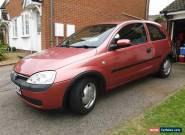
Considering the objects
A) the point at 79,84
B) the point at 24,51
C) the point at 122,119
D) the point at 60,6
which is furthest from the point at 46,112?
the point at 24,51

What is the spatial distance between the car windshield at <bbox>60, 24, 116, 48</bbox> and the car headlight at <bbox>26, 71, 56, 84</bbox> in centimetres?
119

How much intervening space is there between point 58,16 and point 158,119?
777 cm

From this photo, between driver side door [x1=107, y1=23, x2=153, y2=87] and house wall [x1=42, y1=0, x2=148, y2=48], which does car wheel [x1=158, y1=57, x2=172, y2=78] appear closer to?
driver side door [x1=107, y1=23, x2=153, y2=87]

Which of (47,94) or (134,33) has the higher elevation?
(134,33)

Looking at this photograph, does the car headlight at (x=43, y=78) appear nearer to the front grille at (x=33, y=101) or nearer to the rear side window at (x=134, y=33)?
the front grille at (x=33, y=101)

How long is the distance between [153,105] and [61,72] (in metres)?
1.98

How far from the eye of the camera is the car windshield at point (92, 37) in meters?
4.32

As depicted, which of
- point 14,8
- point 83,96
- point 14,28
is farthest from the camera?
point 14,28

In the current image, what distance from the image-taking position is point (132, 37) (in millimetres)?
4945

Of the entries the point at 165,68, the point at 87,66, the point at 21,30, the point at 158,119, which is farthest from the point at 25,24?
the point at 158,119

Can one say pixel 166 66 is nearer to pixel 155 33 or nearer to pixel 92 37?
pixel 155 33

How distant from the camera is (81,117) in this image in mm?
3713

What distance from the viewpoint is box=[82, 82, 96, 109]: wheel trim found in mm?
3729

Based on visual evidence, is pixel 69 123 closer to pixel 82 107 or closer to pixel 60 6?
pixel 82 107
